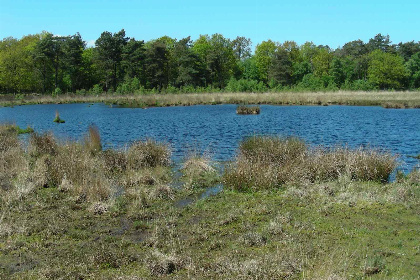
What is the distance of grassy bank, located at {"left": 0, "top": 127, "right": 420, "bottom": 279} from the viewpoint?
6035 millimetres

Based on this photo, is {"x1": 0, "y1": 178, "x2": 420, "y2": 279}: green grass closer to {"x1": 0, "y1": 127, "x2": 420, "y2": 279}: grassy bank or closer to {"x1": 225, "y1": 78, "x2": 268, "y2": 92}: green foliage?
{"x1": 0, "y1": 127, "x2": 420, "y2": 279}: grassy bank

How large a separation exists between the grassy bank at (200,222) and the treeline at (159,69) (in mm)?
55265

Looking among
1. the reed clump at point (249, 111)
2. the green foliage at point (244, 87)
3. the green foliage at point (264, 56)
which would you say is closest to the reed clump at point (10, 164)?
the reed clump at point (249, 111)

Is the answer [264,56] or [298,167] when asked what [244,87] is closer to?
[264,56]

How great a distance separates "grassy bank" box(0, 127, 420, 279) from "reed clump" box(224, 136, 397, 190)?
0.07 meters

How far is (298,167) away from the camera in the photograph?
11.4 m

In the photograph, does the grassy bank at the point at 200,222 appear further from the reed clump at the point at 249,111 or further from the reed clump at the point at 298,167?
the reed clump at the point at 249,111

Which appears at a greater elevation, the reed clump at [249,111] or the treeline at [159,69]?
the treeline at [159,69]

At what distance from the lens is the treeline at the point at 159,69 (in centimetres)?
7494

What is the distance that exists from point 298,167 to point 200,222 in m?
4.22

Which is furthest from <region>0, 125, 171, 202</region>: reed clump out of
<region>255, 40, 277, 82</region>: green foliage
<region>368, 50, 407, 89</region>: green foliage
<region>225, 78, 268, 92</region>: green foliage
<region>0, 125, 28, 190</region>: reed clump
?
<region>255, 40, 277, 82</region>: green foliage

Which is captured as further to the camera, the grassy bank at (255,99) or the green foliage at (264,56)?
the green foliage at (264,56)

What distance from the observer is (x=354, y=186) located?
10.7 m

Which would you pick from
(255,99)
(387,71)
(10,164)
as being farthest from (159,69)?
(10,164)
